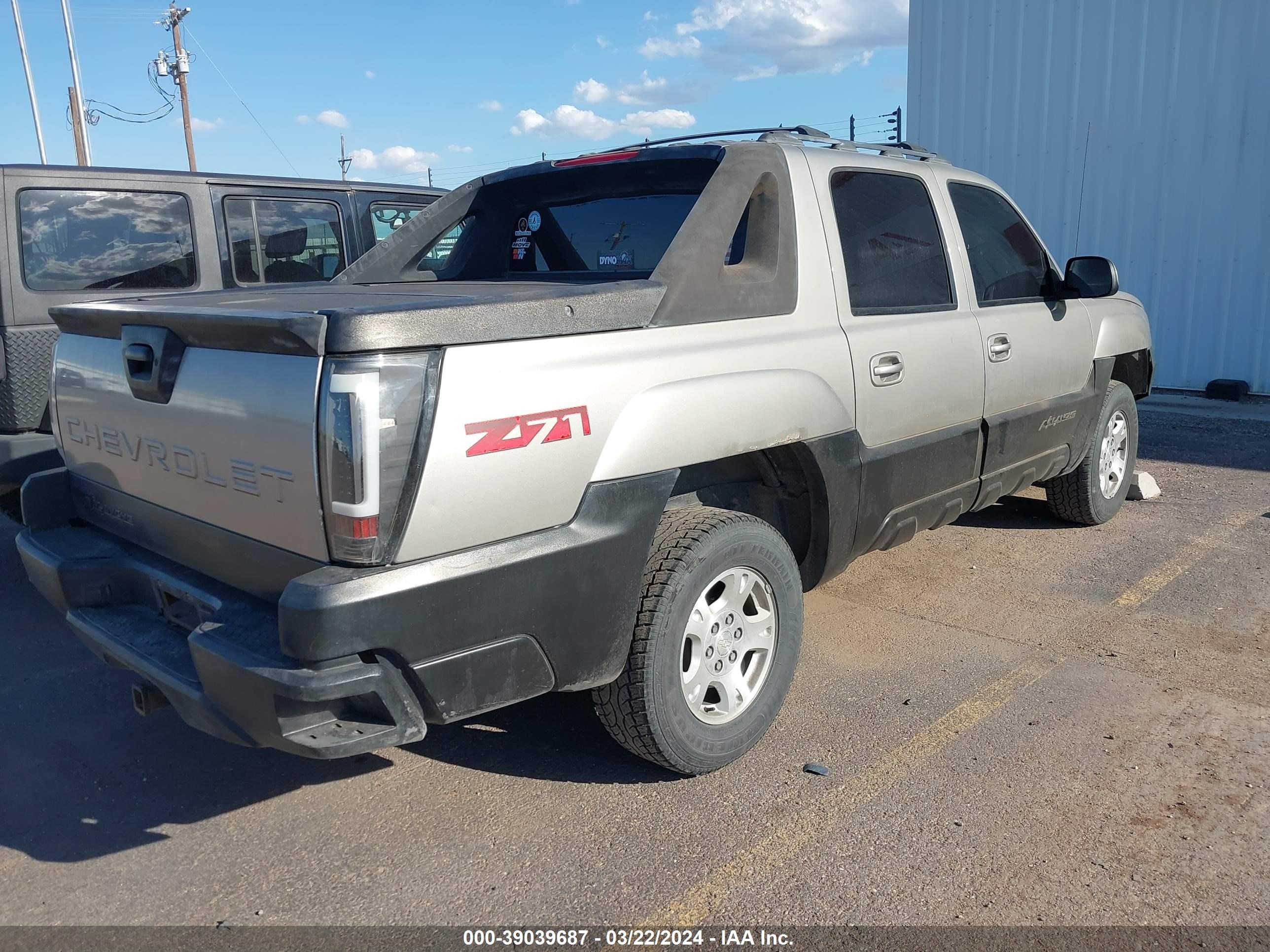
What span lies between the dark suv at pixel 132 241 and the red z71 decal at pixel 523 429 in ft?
11.4

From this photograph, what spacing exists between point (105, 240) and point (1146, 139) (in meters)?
9.99

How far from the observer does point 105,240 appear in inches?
211

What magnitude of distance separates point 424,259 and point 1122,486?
169 inches

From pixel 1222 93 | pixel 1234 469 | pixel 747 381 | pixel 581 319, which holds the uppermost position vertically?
pixel 1222 93

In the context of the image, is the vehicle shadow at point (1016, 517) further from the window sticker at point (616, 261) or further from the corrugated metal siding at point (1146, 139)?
the corrugated metal siding at point (1146, 139)

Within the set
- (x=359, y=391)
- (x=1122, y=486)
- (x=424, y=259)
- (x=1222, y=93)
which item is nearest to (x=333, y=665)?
(x=359, y=391)

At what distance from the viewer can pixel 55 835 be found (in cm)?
295

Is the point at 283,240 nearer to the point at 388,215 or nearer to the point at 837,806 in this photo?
the point at 388,215

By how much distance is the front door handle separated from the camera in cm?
428

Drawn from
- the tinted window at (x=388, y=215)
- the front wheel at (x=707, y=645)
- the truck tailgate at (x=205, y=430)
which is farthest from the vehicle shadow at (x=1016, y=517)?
the truck tailgate at (x=205, y=430)

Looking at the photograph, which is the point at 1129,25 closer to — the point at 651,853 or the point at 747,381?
the point at 747,381

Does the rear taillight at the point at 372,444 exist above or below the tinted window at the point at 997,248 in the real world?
below

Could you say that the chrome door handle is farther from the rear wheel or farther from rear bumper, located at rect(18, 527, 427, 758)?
the rear wheel

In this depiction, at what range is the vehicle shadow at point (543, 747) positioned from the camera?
127 inches
